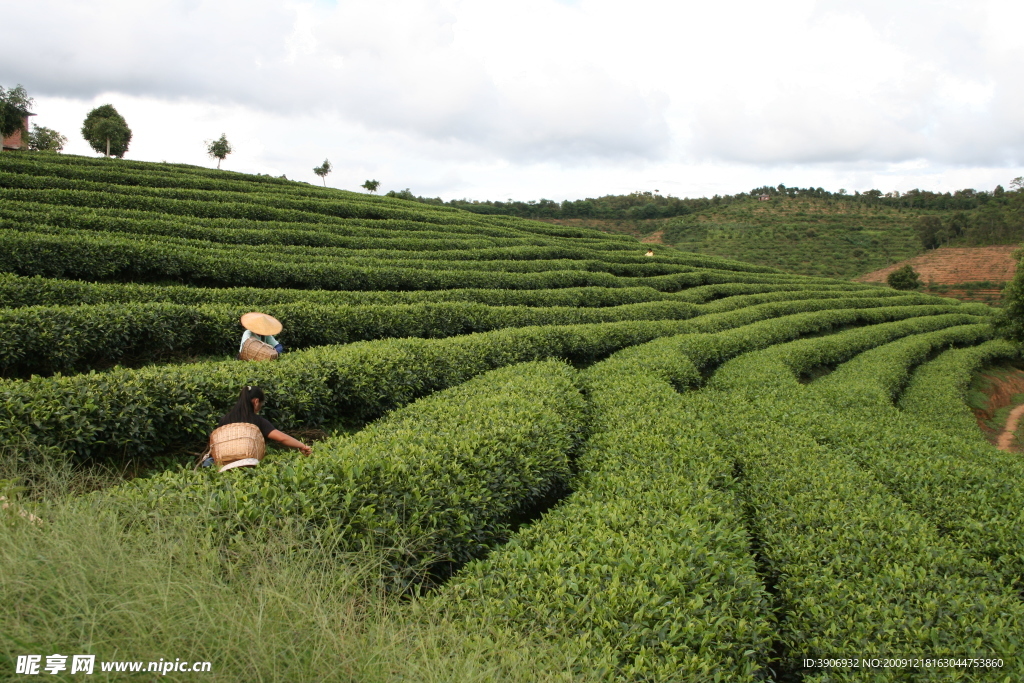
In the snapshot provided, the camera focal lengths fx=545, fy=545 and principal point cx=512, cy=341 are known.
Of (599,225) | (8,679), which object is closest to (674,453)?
(8,679)

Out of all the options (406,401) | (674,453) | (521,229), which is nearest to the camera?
(674,453)

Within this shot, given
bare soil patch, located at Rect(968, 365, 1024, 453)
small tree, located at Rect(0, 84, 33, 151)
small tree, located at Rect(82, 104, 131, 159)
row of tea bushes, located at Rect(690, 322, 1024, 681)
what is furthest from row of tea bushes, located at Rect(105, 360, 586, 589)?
small tree, located at Rect(82, 104, 131, 159)

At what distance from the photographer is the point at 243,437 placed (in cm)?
541

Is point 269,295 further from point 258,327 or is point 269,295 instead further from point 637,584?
point 637,584

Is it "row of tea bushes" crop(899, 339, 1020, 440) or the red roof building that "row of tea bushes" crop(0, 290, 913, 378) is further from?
the red roof building

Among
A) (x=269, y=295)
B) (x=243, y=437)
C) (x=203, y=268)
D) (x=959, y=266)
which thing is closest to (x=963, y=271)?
(x=959, y=266)

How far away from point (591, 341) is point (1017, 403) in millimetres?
18477

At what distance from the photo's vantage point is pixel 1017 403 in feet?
67.5

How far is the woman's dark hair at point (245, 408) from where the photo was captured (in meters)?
5.74

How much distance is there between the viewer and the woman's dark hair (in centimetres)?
574

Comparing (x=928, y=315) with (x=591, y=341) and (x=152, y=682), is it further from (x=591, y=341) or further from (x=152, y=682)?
(x=152, y=682)

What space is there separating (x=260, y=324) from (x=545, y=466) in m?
5.35

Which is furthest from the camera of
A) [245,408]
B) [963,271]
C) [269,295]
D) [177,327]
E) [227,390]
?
[963,271]

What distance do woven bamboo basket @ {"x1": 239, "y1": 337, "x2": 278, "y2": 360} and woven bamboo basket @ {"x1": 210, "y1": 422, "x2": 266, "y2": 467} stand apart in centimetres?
313
